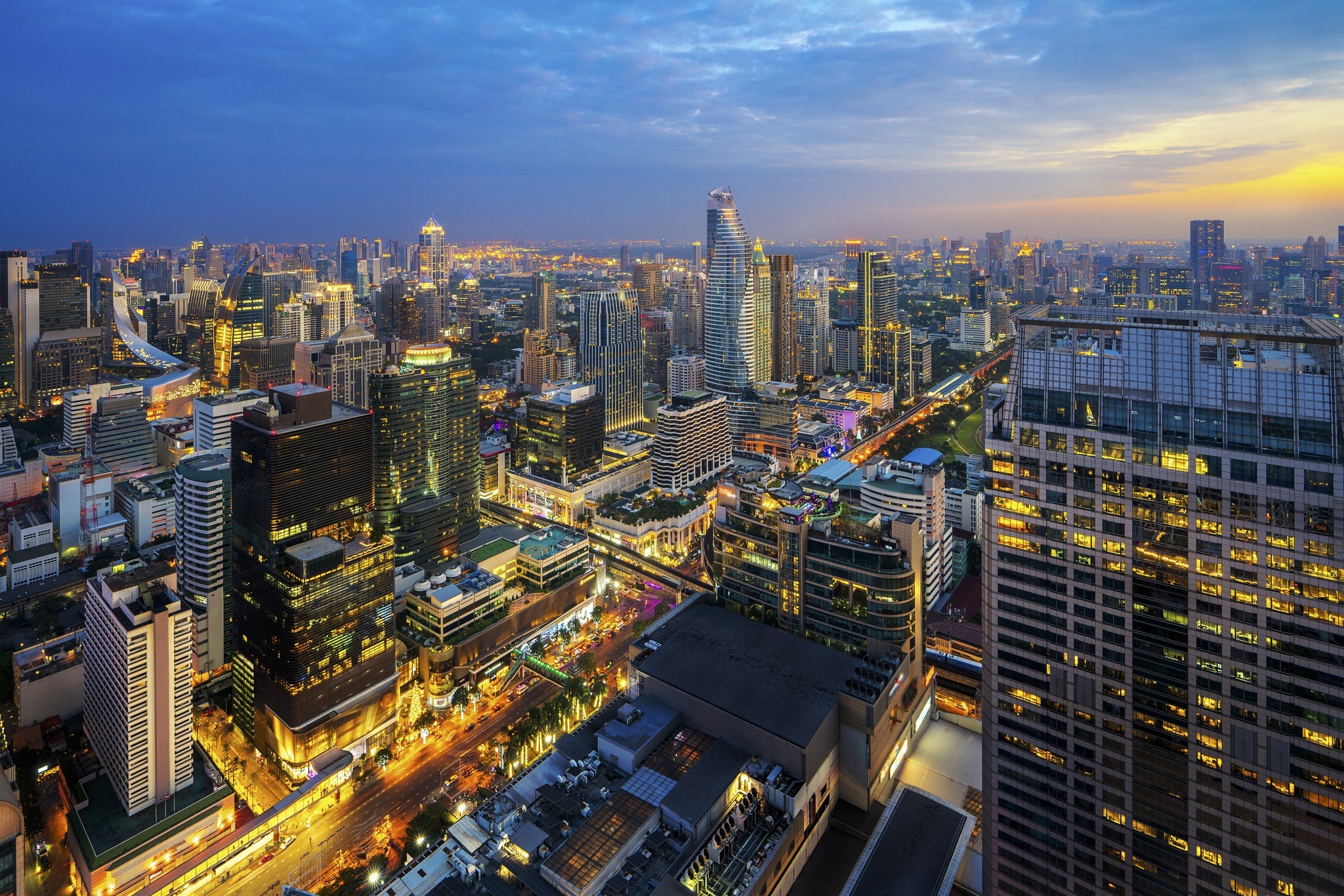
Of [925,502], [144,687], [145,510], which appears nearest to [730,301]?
[925,502]

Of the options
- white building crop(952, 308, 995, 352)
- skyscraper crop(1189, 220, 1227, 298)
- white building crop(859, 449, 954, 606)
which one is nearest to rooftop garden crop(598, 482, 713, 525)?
white building crop(859, 449, 954, 606)

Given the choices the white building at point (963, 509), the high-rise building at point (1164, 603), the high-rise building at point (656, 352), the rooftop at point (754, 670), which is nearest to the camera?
the high-rise building at point (1164, 603)

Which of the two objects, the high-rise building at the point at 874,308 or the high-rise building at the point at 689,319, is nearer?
the high-rise building at the point at 874,308

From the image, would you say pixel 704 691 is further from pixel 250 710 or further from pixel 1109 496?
pixel 250 710

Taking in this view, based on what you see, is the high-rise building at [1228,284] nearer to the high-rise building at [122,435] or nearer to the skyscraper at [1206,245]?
the skyscraper at [1206,245]

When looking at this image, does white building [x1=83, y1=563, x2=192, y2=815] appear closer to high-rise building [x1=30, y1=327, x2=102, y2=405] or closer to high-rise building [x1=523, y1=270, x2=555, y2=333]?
high-rise building [x1=30, y1=327, x2=102, y2=405]

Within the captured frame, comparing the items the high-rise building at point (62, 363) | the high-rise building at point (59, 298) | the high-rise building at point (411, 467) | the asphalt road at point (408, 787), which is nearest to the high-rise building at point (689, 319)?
the high-rise building at point (411, 467)

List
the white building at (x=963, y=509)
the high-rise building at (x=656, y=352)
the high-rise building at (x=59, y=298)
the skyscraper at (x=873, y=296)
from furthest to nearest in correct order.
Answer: the high-rise building at (x=656, y=352) < the skyscraper at (x=873, y=296) < the high-rise building at (x=59, y=298) < the white building at (x=963, y=509)
